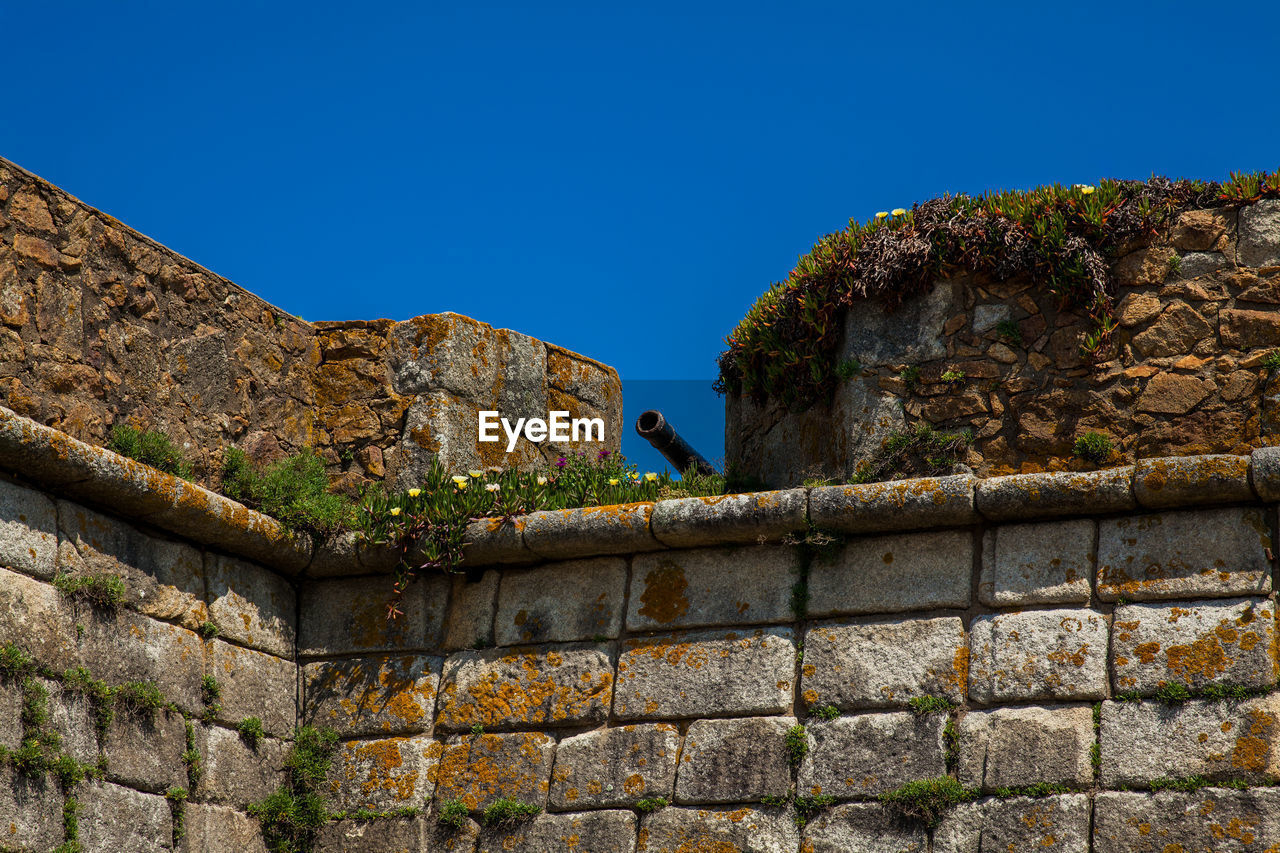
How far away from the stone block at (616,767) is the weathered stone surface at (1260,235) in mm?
2976

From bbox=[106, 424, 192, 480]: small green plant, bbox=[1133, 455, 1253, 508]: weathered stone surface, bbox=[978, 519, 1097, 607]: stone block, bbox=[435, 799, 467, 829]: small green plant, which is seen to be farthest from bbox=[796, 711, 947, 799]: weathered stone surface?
bbox=[106, 424, 192, 480]: small green plant

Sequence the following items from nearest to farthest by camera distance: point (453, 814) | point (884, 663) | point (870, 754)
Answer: point (870, 754) → point (884, 663) → point (453, 814)

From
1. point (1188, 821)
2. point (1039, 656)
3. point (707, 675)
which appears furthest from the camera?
point (707, 675)

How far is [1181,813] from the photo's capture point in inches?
198

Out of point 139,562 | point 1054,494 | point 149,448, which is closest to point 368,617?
point 139,562

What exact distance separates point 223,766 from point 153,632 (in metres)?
0.65

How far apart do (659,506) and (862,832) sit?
5.03 ft

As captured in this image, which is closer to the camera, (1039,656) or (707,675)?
(1039,656)

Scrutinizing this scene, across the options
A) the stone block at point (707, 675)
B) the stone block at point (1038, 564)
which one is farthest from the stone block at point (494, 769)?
the stone block at point (1038, 564)

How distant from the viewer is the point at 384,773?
20.6 feet

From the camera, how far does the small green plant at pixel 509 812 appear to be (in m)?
5.95

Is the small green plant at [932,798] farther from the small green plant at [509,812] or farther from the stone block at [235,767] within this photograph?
the stone block at [235,767]

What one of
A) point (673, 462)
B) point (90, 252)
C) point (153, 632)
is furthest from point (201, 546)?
point (673, 462)

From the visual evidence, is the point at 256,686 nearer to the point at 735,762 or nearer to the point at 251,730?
the point at 251,730
